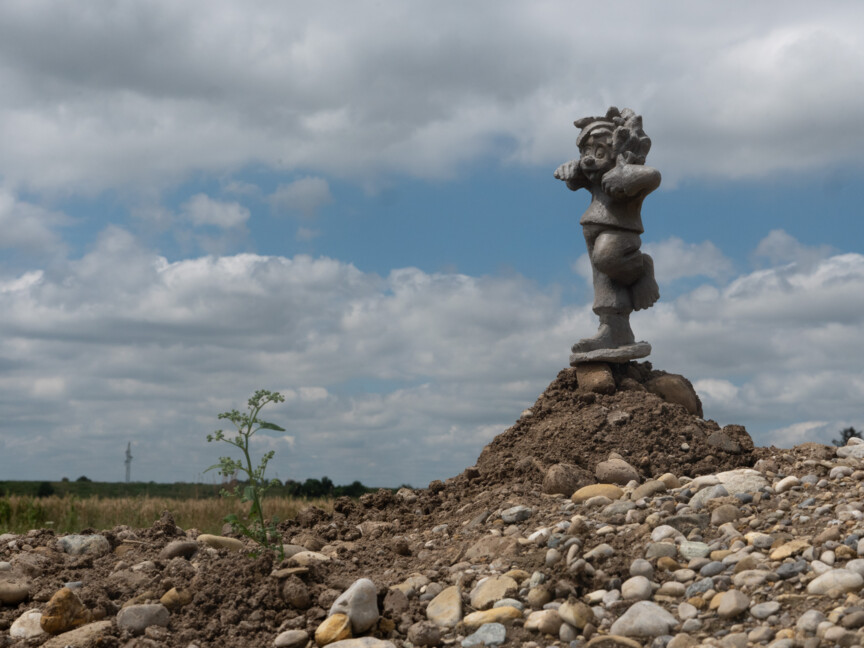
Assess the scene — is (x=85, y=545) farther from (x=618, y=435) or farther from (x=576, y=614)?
(x=618, y=435)

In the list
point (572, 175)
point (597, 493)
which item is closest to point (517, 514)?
point (597, 493)

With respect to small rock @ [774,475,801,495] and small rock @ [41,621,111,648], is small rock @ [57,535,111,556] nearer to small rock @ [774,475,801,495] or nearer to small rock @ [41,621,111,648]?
small rock @ [41,621,111,648]

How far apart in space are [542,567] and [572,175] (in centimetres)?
493

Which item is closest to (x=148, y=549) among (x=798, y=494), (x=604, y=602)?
(x=604, y=602)

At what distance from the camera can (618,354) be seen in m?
8.52

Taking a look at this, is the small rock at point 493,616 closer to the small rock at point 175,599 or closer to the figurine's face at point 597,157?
the small rock at point 175,599

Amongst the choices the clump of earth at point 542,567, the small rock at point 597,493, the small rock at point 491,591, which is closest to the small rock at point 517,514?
the clump of earth at point 542,567

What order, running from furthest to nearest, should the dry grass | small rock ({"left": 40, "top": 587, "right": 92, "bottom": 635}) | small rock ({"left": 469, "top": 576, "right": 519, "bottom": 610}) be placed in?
the dry grass → small rock ({"left": 40, "top": 587, "right": 92, "bottom": 635}) → small rock ({"left": 469, "top": 576, "right": 519, "bottom": 610})

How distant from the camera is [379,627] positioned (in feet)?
16.3

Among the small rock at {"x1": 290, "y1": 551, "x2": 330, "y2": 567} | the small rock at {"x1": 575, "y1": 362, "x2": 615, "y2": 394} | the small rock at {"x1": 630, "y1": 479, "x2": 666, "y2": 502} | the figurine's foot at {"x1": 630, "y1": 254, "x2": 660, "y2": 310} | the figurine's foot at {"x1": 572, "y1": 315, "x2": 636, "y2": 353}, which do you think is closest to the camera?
the small rock at {"x1": 290, "y1": 551, "x2": 330, "y2": 567}

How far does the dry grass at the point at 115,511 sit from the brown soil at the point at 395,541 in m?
3.26

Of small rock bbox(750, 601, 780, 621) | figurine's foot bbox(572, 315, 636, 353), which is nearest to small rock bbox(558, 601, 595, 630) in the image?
small rock bbox(750, 601, 780, 621)

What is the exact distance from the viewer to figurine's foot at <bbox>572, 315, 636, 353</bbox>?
8.65 meters

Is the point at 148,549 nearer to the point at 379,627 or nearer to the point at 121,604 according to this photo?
the point at 121,604
